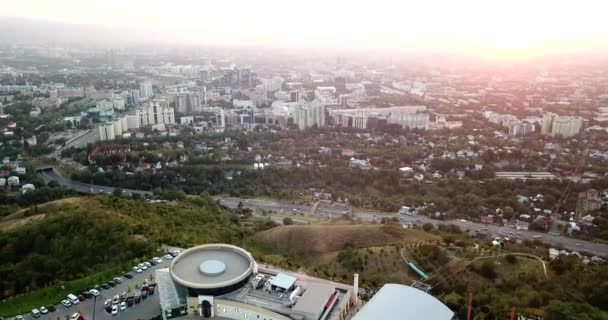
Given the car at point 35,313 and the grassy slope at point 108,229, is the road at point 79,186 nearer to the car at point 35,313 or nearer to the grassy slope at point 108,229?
the grassy slope at point 108,229

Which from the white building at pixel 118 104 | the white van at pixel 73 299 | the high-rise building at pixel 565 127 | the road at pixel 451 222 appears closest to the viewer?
the white van at pixel 73 299

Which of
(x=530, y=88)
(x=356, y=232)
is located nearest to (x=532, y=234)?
(x=356, y=232)

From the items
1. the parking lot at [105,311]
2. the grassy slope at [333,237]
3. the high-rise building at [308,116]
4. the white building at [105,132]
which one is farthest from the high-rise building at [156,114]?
the parking lot at [105,311]

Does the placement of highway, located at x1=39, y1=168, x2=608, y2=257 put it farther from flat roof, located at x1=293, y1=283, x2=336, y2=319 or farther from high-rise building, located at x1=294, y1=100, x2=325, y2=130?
high-rise building, located at x1=294, y1=100, x2=325, y2=130

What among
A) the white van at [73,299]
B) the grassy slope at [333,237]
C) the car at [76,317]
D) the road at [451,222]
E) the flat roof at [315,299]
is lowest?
the road at [451,222]

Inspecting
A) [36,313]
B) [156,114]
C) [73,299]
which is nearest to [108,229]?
[73,299]

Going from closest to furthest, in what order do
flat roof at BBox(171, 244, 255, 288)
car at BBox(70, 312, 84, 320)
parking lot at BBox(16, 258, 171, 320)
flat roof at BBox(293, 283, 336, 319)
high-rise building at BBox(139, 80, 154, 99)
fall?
flat roof at BBox(293, 283, 336, 319) < flat roof at BBox(171, 244, 255, 288) < car at BBox(70, 312, 84, 320) < parking lot at BBox(16, 258, 171, 320) < high-rise building at BBox(139, 80, 154, 99)

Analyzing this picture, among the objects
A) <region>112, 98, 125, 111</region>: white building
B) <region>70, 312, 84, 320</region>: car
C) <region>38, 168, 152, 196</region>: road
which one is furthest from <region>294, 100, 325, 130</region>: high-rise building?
<region>70, 312, 84, 320</region>: car

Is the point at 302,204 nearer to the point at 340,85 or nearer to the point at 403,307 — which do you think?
the point at 403,307
